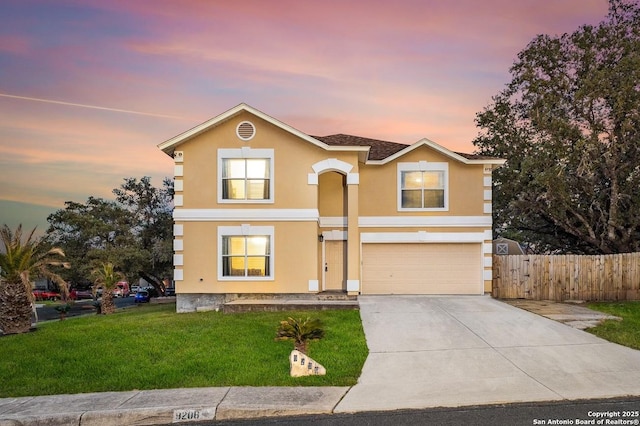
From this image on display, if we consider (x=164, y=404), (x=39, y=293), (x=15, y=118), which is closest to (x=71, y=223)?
(x=39, y=293)

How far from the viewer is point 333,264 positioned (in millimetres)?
19453

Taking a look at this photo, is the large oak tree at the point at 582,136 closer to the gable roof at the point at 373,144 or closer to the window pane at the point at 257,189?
the gable roof at the point at 373,144

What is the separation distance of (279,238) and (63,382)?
9556mm

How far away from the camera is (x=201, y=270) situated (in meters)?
17.5

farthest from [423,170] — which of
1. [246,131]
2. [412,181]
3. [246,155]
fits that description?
[246,131]

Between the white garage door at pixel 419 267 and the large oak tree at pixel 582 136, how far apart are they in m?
6.55

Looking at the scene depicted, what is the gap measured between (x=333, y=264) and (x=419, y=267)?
11.4 ft

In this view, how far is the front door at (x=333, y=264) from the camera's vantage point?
19.4 m

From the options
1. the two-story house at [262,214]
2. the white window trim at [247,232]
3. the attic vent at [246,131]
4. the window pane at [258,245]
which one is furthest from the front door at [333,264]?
the attic vent at [246,131]

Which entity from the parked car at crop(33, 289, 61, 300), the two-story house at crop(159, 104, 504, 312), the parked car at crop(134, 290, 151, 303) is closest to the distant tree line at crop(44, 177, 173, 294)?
the parked car at crop(134, 290, 151, 303)

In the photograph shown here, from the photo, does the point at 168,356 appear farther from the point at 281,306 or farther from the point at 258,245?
the point at 258,245

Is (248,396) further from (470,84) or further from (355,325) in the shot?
(470,84)

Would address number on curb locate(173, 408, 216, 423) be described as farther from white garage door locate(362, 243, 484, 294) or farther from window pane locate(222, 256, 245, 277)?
white garage door locate(362, 243, 484, 294)

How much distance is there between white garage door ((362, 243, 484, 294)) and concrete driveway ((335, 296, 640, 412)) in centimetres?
422
